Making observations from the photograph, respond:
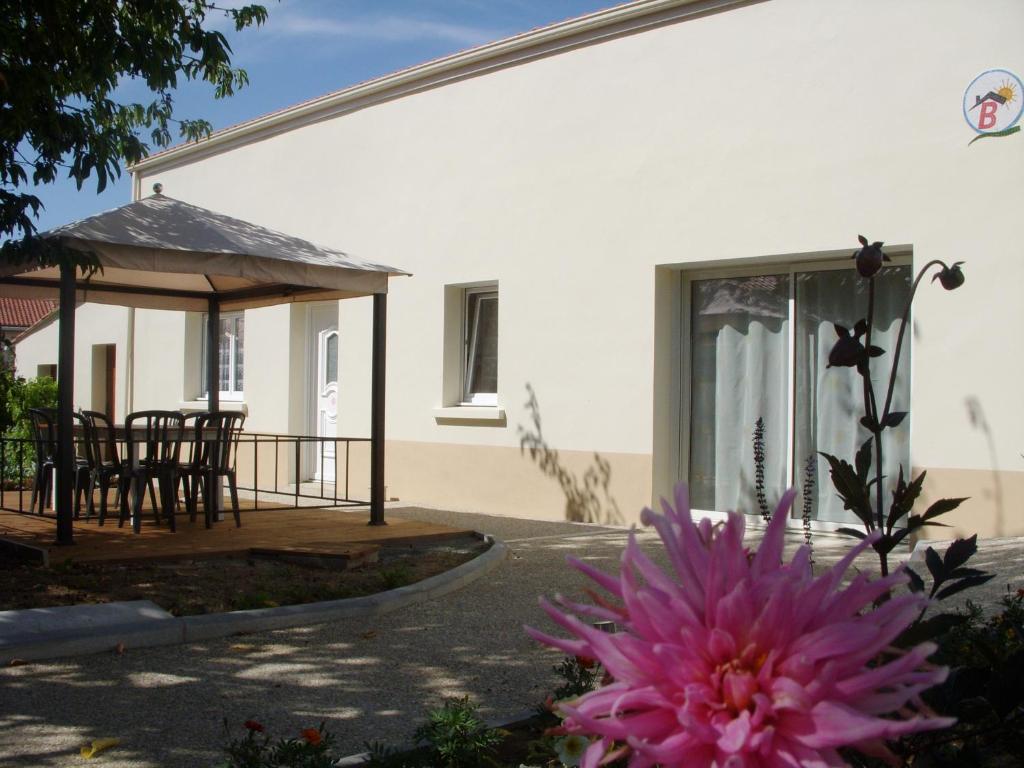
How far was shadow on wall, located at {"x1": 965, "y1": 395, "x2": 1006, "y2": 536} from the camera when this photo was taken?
26.8 ft

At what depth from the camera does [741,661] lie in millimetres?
788

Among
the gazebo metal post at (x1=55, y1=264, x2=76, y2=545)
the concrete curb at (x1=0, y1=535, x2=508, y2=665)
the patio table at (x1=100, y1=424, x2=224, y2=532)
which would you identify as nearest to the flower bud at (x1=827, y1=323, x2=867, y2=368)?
the concrete curb at (x1=0, y1=535, x2=508, y2=665)

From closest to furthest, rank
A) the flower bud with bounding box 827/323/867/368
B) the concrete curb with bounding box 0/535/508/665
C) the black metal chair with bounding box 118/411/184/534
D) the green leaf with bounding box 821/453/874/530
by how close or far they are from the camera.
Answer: the green leaf with bounding box 821/453/874/530, the flower bud with bounding box 827/323/867/368, the concrete curb with bounding box 0/535/508/665, the black metal chair with bounding box 118/411/184/534

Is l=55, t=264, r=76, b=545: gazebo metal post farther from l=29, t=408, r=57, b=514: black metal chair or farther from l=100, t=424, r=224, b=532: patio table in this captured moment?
l=29, t=408, r=57, b=514: black metal chair

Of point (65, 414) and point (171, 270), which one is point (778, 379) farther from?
point (65, 414)

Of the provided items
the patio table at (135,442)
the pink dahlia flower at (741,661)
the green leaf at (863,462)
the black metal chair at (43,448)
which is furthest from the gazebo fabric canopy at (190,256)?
the pink dahlia flower at (741,661)

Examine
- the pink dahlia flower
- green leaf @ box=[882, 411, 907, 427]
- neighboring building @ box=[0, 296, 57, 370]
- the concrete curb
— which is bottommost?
the concrete curb

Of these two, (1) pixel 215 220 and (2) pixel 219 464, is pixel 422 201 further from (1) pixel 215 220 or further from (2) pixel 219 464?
(2) pixel 219 464

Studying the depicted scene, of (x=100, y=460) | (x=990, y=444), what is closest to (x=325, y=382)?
(x=100, y=460)

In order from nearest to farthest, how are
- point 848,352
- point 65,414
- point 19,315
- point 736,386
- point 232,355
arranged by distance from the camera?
point 848,352
point 65,414
point 736,386
point 232,355
point 19,315

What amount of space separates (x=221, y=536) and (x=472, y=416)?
4.13 metres

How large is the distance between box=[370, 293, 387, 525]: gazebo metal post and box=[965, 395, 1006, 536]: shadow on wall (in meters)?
4.92

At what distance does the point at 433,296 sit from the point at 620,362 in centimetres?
281

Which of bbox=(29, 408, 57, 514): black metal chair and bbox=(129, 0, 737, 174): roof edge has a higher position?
bbox=(129, 0, 737, 174): roof edge
